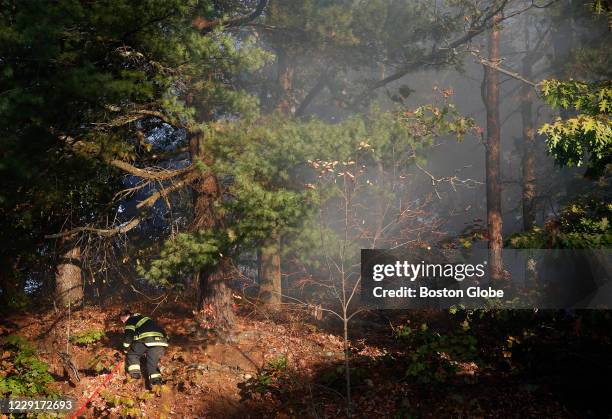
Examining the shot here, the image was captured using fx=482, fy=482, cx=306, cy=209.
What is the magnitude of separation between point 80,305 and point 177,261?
474cm

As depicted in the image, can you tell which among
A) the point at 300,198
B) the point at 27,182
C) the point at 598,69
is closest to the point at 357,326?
the point at 300,198

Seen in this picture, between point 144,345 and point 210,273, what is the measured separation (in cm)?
217

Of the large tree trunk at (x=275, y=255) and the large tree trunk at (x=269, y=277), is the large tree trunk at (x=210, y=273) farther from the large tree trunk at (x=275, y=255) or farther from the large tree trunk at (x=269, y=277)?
the large tree trunk at (x=269, y=277)

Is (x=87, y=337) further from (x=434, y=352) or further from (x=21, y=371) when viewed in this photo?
(x=434, y=352)

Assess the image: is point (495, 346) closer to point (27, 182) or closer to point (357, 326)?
point (357, 326)

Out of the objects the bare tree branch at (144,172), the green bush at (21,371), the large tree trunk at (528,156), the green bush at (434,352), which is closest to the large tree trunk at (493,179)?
the large tree trunk at (528,156)

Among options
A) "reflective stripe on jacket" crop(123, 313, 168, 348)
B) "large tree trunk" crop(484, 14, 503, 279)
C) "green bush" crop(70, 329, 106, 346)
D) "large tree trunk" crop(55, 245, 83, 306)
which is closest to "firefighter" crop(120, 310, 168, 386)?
"reflective stripe on jacket" crop(123, 313, 168, 348)

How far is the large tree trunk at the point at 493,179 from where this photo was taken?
14180 millimetres

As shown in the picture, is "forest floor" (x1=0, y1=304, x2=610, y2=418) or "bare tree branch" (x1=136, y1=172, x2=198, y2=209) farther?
"bare tree branch" (x1=136, y1=172, x2=198, y2=209)

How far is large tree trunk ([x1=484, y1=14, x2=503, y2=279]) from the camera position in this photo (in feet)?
46.5

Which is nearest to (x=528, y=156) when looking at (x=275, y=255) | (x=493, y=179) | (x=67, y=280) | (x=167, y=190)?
(x=493, y=179)

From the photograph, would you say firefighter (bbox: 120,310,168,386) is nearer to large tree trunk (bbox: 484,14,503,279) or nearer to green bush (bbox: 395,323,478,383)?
green bush (bbox: 395,323,478,383)

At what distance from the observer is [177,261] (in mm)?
9094

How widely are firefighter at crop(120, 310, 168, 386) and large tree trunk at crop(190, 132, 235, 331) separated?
1545 millimetres
